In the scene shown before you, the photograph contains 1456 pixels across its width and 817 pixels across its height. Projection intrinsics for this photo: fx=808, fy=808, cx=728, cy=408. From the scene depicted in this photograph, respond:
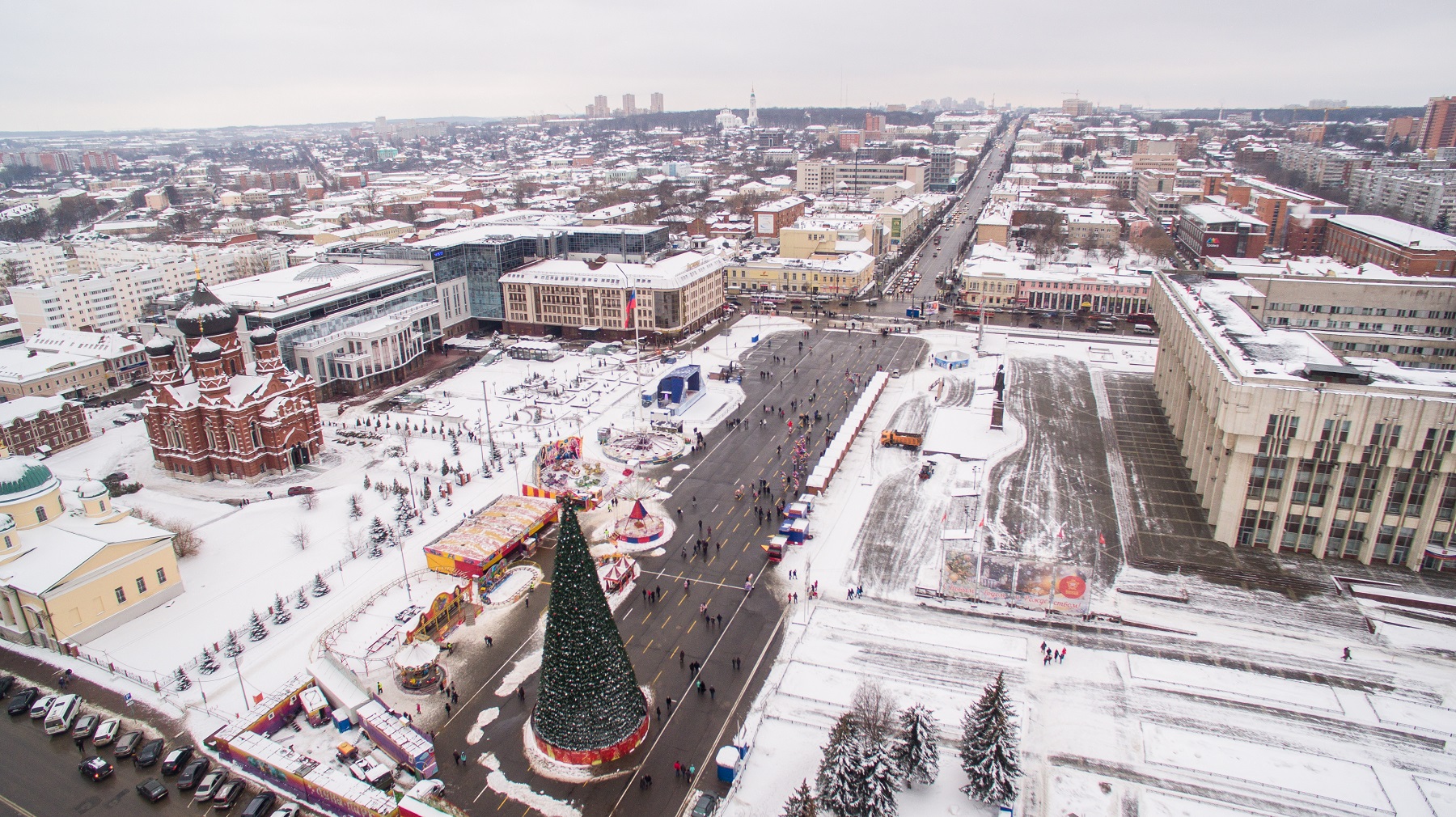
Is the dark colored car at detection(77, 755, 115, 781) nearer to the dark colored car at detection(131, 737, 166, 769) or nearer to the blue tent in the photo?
the dark colored car at detection(131, 737, 166, 769)

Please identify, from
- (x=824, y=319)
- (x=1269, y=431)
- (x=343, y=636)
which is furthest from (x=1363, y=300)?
(x=343, y=636)

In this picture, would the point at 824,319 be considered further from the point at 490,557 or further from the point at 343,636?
the point at 343,636

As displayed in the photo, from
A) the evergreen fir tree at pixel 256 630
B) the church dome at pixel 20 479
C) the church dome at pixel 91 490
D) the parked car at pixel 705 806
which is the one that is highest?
the church dome at pixel 20 479

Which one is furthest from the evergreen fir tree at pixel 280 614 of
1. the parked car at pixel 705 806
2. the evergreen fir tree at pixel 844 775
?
the evergreen fir tree at pixel 844 775

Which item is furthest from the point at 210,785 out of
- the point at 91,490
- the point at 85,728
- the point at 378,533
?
the point at 91,490

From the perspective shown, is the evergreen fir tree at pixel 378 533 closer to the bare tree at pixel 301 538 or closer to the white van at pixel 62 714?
the bare tree at pixel 301 538
